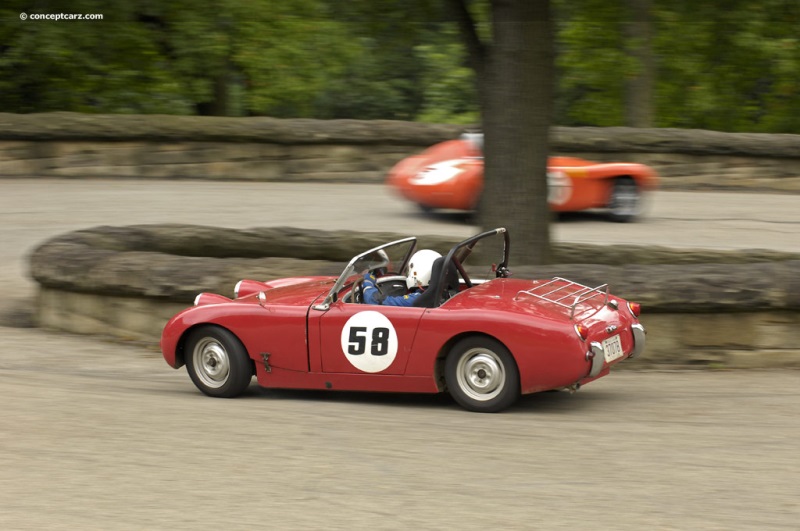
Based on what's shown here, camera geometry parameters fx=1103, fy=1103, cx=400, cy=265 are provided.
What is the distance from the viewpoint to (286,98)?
30.6 metres

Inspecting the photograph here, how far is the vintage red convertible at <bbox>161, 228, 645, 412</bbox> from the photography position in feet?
24.4

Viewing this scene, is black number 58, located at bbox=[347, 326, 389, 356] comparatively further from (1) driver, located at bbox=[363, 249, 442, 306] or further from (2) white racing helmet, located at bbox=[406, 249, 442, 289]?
(2) white racing helmet, located at bbox=[406, 249, 442, 289]

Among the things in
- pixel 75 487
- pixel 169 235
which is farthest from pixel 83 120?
pixel 75 487

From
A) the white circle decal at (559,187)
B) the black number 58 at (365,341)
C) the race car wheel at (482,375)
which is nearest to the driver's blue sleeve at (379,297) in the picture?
the black number 58 at (365,341)

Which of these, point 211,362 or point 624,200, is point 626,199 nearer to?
point 624,200

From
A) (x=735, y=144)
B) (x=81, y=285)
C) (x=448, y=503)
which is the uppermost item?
(x=735, y=144)

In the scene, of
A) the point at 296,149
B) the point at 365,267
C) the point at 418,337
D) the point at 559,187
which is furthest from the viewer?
the point at 296,149

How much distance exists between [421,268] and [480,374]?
1.04 m

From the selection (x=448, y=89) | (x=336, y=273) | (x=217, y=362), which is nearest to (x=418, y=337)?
(x=217, y=362)

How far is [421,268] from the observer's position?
831 cm

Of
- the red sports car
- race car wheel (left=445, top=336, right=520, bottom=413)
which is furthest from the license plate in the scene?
the red sports car

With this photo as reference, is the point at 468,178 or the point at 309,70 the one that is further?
the point at 309,70

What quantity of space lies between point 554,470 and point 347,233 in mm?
6472

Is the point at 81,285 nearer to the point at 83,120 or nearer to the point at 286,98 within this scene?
the point at 83,120
